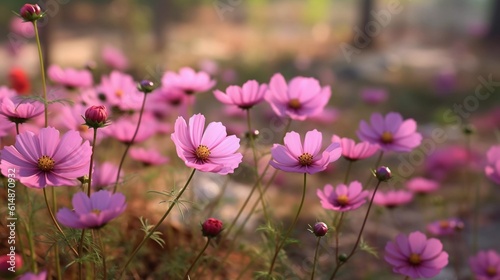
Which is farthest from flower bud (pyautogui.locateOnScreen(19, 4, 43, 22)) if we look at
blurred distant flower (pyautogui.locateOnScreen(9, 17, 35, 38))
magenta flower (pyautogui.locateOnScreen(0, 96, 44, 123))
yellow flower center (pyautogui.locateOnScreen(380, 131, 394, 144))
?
blurred distant flower (pyautogui.locateOnScreen(9, 17, 35, 38))

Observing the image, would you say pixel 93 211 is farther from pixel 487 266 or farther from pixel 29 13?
pixel 487 266

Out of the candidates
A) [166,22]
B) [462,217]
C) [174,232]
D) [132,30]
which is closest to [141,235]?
[174,232]

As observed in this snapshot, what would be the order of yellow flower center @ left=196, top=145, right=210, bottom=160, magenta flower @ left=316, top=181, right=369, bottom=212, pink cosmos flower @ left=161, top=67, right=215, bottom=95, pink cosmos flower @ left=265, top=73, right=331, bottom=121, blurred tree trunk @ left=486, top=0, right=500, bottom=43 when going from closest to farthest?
1. yellow flower center @ left=196, top=145, right=210, bottom=160
2. magenta flower @ left=316, top=181, right=369, bottom=212
3. pink cosmos flower @ left=265, top=73, right=331, bottom=121
4. pink cosmos flower @ left=161, top=67, right=215, bottom=95
5. blurred tree trunk @ left=486, top=0, right=500, bottom=43

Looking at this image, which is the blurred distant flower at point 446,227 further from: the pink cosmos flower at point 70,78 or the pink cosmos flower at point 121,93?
the pink cosmos flower at point 70,78

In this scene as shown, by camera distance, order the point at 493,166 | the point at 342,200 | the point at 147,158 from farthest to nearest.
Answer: the point at 147,158
the point at 493,166
the point at 342,200

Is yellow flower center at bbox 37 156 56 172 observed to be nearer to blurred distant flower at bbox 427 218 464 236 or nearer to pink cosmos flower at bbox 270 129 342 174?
pink cosmos flower at bbox 270 129 342 174

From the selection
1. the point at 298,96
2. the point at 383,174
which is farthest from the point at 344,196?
the point at 298,96

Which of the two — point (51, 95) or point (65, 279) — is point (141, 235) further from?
point (51, 95)
